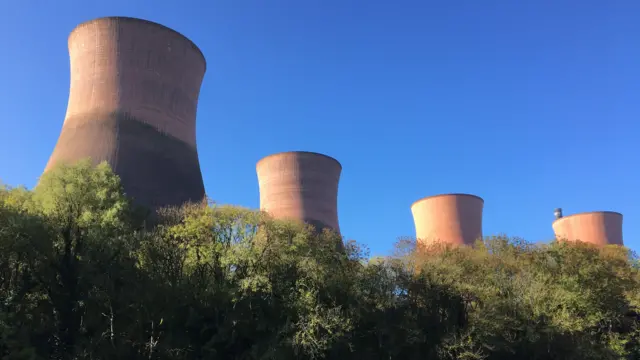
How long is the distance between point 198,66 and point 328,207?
8.45 meters

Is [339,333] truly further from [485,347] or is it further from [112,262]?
[112,262]

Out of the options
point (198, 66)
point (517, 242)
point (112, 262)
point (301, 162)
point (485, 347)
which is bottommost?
point (485, 347)

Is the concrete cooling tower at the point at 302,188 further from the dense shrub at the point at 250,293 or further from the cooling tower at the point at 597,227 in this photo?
the cooling tower at the point at 597,227

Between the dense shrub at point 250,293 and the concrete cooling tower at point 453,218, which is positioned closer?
the dense shrub at point 250,293

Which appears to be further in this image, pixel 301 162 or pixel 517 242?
pixel 301 162

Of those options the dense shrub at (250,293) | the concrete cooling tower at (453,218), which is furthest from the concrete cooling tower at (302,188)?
the dense shrub at (250,293)

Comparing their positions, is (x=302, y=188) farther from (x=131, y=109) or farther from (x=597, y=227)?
(x=597, y=227)

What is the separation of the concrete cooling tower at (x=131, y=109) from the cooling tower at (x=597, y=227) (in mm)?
23752

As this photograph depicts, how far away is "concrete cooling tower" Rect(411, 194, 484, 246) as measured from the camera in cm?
2589

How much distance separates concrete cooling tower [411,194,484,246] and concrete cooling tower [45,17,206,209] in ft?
45.5

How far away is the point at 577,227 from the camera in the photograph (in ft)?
103

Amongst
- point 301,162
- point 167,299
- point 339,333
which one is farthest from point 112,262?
point 301,162

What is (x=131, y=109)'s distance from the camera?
1600 centimetres

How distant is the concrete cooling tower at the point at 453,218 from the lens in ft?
84.9
